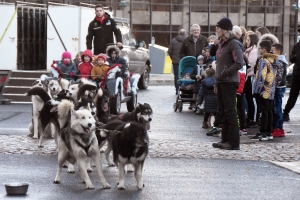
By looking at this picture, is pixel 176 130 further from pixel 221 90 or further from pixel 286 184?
A: pixel 286 184

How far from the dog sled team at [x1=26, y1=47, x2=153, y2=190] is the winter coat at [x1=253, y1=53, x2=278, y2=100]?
2706 mm

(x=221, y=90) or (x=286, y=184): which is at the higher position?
(x=221, y=90)

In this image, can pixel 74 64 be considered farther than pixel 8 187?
Yes

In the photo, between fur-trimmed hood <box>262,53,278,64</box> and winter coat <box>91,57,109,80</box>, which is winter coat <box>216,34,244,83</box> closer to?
fur-trimmed hood <box>262,53,278,64</box>

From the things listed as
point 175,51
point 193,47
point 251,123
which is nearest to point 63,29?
point 193,47

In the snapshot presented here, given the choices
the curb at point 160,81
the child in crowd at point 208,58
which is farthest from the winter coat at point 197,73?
the curb at point 160,81

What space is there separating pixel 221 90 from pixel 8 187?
5039 millimetres

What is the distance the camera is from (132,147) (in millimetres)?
9945

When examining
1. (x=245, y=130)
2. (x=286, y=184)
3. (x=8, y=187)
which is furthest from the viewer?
(x=245, y=130)

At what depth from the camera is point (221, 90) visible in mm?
13719

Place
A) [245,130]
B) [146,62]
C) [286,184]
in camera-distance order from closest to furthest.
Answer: [286,184]
[245,130]
[146,62]

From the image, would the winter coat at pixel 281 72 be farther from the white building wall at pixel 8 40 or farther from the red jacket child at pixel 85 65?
the white building wall at pixel 8 40

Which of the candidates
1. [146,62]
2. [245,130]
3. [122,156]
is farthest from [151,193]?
[146,62]

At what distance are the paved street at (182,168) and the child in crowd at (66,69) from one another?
143cm
